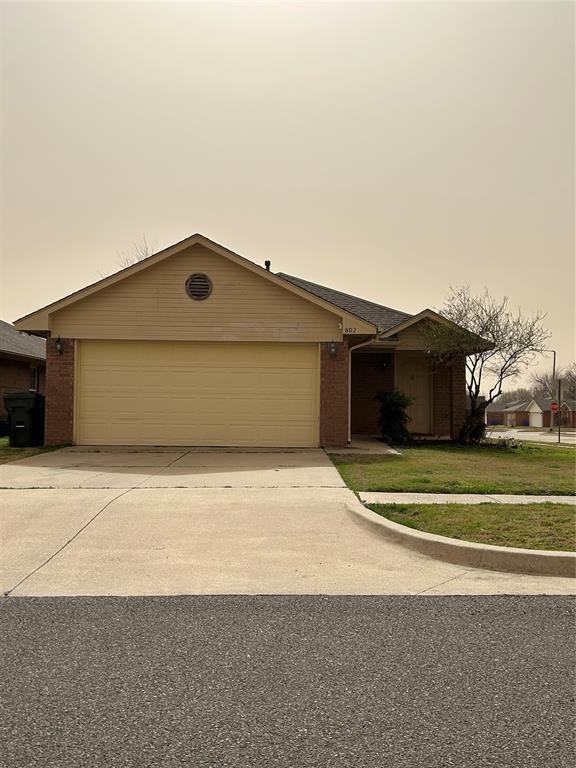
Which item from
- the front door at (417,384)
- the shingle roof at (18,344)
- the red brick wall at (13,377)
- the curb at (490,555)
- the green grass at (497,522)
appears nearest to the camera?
the curb at (490,555)

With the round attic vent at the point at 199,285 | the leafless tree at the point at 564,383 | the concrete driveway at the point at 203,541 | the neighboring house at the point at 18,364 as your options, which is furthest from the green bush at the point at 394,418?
the leafless tree at the point at 564,383

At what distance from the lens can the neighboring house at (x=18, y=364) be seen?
2345 centimetres

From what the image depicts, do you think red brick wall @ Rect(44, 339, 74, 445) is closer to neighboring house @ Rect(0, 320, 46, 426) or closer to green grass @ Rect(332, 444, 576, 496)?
green grass @ Rect(332, 444, 576, 496)

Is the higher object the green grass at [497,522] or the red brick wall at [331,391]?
the red brick wall at [331,391]

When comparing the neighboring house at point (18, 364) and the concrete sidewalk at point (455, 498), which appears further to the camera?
the neighboring house at point (18, 364)

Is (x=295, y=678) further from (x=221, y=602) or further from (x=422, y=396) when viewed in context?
(x=422, y=396)

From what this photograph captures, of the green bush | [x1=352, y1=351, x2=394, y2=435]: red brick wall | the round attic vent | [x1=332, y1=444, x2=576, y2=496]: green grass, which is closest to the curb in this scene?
[x1=332, y1=444, x2=576, y2=496]: green grass

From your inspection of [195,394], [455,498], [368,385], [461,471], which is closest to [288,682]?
[455,498]

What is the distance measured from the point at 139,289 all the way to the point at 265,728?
1341 centimetres

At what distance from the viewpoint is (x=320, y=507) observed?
26.9ft

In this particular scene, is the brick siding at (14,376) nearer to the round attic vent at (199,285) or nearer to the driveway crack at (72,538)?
the round attic vent at (199,285)

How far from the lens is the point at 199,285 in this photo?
51.1 ft

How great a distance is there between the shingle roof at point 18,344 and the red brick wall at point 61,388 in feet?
24.8

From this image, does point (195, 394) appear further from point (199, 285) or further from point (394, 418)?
point (394, 418)
